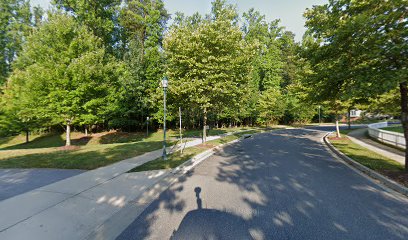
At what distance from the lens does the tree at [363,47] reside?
5348mm

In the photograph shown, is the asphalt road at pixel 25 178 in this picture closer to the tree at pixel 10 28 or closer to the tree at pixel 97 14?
the tree at pixel 97 14

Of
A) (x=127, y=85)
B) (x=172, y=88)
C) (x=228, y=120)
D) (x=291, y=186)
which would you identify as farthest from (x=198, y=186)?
(x=228, y=120)

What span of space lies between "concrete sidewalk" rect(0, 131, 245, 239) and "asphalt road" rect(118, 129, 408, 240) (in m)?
0.77

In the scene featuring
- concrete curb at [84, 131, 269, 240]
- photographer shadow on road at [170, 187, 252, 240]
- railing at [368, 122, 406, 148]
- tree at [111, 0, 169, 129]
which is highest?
tree at [111, 0, 169, 129]

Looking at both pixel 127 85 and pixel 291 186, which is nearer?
pixel 291 186

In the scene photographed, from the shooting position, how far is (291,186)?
5691 mm

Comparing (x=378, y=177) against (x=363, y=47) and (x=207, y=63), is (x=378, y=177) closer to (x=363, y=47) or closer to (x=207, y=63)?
(x=363, y=47)

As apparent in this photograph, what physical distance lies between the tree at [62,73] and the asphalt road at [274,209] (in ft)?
34.3

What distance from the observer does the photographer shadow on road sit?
11.0ft

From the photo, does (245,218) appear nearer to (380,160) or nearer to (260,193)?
(260,193)

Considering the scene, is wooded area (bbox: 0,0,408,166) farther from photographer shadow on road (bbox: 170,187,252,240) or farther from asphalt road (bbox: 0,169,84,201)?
asphalt road (bbox: 0,169,84,201)

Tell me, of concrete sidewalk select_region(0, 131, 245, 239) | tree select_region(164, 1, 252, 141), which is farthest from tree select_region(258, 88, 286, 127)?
concrete sidewalk select_region(0, 131, 245, 239)

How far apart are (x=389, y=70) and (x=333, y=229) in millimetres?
5135

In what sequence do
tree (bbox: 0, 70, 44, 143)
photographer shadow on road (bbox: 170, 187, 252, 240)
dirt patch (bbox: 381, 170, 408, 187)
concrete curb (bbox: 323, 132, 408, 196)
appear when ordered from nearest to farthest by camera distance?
photographer shadow on road (bbox: 170, 187, 252, 240), concrete curb (bbox: 323, 132, 408, 196), dirt patch (bbox: 381, 170, 408, 187), tree (bbox: 0, 70, 44, 143)
